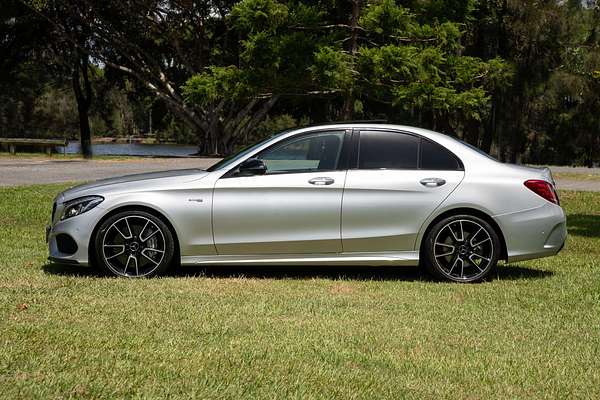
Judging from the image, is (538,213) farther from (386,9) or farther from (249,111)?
(249,111)

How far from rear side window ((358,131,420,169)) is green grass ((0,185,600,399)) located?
1.13 meters

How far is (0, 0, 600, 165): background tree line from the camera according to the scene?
976 inches

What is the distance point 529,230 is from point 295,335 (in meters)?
3.24

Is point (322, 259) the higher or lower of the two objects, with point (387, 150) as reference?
lower

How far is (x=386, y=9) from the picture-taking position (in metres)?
23.4

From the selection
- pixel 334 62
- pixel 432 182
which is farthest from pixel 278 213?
pixel 334 62

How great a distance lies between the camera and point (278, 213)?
291 inches

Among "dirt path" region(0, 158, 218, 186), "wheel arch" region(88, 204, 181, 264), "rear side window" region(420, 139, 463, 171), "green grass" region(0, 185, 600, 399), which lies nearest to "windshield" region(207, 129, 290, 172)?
"wheel arch" region(88, 204, 181, 264)

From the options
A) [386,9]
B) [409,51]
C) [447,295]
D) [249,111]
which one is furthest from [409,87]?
[447,295]

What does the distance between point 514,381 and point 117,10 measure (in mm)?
35699

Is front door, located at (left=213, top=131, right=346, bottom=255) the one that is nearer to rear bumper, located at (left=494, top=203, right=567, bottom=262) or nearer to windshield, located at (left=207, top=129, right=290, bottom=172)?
windshield, located at (left=207, top=129, right=290, bottom=172)

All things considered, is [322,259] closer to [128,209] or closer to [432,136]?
[432,136]

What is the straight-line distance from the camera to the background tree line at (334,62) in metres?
24.8

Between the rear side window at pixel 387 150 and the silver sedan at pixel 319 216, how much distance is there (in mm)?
17
